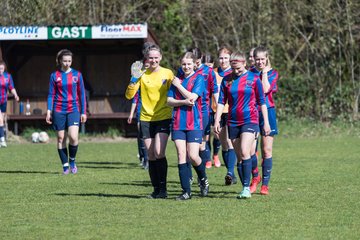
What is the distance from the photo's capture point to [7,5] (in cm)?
2511

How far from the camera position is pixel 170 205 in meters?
10.4

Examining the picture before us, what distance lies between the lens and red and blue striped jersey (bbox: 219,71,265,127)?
35.7 ft

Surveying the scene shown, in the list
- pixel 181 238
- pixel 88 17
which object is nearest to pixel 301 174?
pixel 181 238

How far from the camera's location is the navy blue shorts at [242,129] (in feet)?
35.8

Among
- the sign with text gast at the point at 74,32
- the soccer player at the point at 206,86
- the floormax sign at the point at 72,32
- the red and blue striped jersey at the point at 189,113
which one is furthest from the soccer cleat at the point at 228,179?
the floormax sign at the point at 72,32

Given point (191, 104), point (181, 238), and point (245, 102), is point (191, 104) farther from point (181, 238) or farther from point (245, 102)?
point (181, 238)

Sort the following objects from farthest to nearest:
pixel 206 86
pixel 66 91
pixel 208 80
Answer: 1. pixel 66 91
2. pixel 206 86
3. pixel 208 80

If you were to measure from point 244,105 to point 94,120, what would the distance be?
15123 millimetres

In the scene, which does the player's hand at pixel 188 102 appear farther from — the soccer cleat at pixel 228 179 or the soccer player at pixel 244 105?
the soccer cleat at pixel 228 179

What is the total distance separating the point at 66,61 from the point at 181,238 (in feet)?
21.9

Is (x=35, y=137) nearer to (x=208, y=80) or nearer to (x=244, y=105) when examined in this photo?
(x=208, y=80)

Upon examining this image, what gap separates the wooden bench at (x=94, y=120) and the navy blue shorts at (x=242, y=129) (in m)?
14.0

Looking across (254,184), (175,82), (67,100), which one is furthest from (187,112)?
(67,100)

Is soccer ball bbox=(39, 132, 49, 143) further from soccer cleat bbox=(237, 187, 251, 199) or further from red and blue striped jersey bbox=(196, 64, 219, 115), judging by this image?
soccer cleat bbox=(237, 187, 251, 199)
